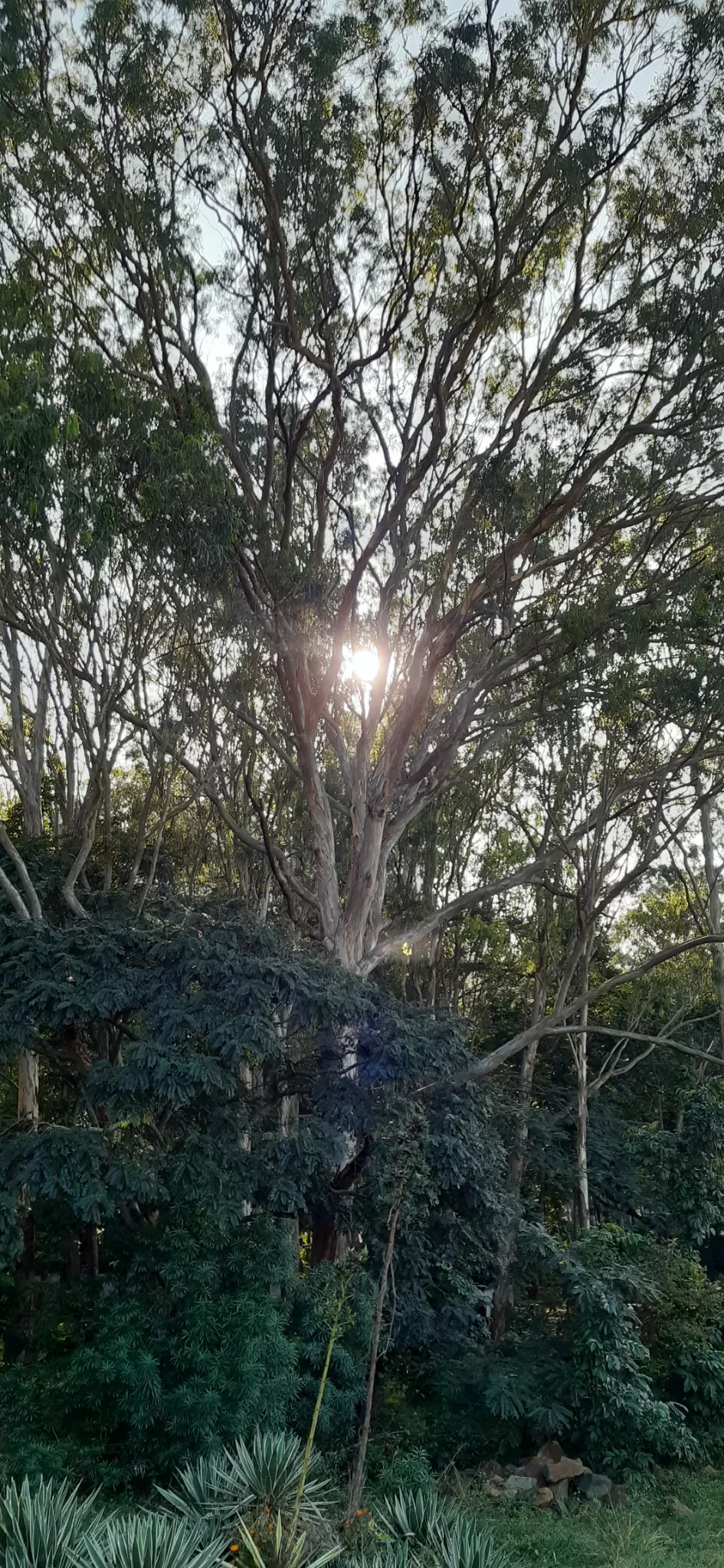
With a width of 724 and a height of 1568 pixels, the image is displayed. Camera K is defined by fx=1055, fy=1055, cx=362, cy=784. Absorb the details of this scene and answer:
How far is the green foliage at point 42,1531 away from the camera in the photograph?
14.0ft

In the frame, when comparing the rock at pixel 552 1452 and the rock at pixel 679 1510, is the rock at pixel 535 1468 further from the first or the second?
the rock at pixel 679 1510

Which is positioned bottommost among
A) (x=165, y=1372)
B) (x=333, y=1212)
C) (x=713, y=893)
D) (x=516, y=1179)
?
(x=165, y=1372)

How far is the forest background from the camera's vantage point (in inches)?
291

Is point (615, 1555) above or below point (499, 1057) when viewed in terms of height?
below

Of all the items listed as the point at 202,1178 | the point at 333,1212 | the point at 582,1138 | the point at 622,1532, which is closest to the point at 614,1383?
the point at 622,1532

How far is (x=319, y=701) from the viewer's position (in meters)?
10.2

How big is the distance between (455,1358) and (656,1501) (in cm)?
222

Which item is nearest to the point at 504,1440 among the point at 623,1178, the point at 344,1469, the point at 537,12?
the point at 344,1469

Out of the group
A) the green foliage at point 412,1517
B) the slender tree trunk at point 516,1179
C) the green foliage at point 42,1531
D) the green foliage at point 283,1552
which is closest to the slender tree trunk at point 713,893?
the slender tree trunk at point 516,1179

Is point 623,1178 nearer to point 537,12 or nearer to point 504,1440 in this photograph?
point 504,1440

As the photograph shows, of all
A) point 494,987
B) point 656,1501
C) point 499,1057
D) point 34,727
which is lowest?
point 656,1501

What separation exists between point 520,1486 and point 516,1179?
438cm

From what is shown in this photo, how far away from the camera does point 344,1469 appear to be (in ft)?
27.0

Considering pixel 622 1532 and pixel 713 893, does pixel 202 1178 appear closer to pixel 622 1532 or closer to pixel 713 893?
pixel 622 1532
